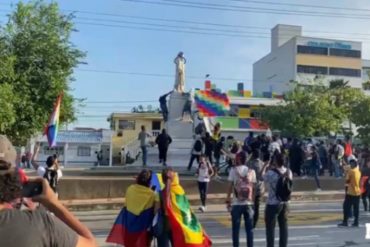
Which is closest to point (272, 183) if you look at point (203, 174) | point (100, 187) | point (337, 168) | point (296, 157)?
point (203, 174)

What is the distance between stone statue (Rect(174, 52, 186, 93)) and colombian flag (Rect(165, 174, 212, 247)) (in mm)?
23994

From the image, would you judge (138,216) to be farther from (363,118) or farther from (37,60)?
(363,118)

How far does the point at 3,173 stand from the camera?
258 centimetres

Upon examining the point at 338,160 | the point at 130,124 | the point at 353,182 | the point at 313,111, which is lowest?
the point at 353,182

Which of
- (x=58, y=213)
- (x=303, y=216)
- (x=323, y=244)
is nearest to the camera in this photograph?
(x=58, y=213)

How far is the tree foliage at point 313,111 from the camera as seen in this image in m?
57.8

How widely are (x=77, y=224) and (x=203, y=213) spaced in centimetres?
1340

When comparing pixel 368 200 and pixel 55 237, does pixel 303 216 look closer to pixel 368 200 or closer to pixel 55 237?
pixel 368 200

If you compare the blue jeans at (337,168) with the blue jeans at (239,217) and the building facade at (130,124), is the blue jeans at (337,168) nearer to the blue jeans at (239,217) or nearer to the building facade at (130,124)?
the blue jeans at (239,217)

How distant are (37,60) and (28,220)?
18.8 meters

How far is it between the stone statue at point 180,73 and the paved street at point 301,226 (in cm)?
1516

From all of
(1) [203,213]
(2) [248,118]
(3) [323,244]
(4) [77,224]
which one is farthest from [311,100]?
(4) [77,224]

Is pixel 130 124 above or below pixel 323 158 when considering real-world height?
above

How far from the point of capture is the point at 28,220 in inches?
103
